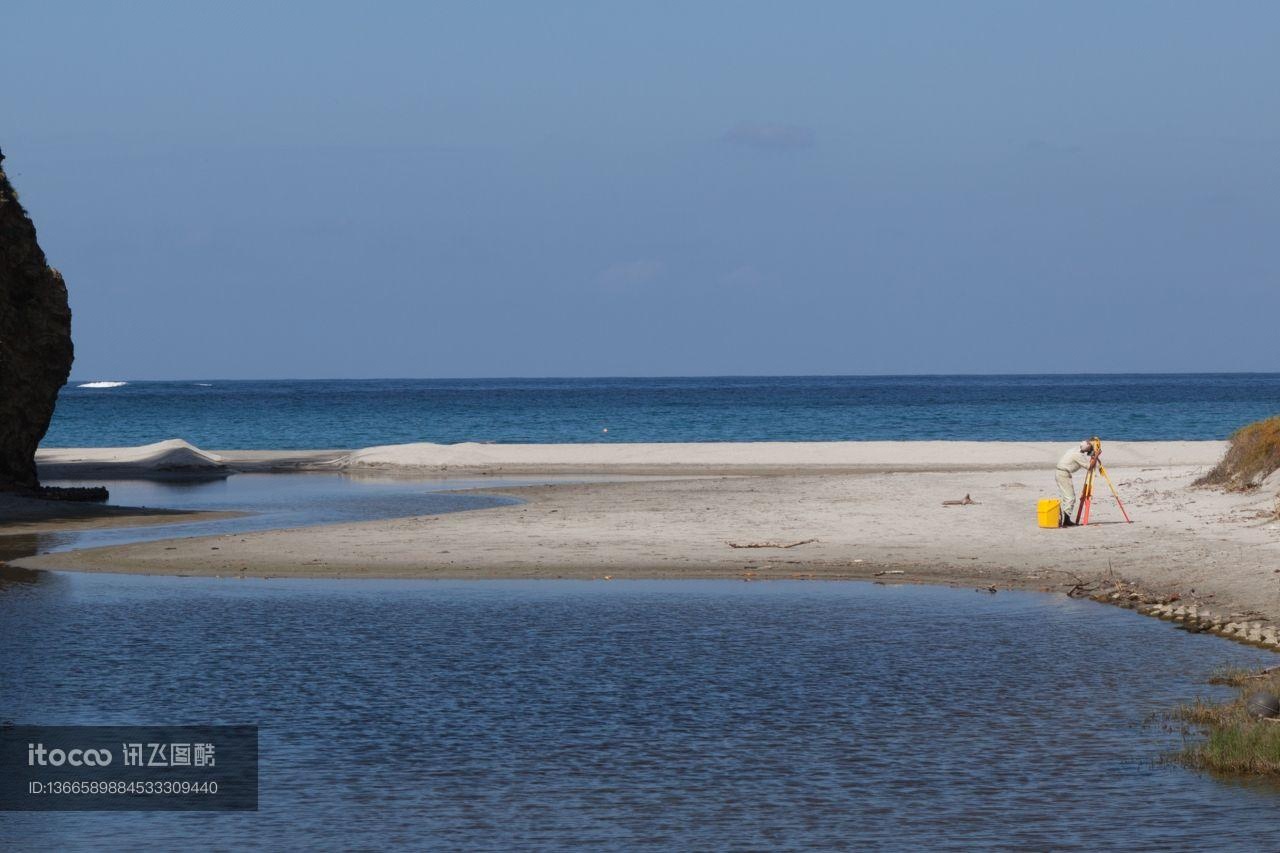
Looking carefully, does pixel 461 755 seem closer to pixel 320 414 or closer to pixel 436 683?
pixel 436 683

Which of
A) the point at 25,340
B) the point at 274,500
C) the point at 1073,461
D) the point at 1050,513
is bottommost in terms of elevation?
the point at 274,500

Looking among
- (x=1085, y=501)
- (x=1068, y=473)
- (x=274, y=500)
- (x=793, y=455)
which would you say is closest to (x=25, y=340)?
(x=274, y=500)

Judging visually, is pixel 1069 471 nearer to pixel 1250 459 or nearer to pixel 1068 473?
pixel 1068 473

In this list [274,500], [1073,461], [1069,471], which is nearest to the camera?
[1073,461]

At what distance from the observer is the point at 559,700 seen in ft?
49.3

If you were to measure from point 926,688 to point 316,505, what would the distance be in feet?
85.4

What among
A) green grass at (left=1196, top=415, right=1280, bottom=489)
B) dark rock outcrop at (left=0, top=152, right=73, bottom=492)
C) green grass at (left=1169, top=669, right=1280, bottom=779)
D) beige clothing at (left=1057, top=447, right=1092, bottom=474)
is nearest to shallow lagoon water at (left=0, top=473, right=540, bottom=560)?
dark rock outcrop at (left=0, top=152, right=73, bottom=492)

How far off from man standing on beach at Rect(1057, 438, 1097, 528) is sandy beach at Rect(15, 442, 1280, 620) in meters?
0.59

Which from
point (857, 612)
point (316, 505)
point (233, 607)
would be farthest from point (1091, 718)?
point (316, 505)

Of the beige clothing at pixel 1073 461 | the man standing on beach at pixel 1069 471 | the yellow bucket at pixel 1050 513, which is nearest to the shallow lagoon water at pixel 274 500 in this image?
the yellow bucket at pixel 1050 513

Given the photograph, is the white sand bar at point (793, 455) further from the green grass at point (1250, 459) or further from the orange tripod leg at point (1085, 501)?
the orange tripod leg at point (1085, 501)

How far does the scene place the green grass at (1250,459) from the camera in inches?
1221

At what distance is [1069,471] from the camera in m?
28.4

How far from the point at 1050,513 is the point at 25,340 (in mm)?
25797
